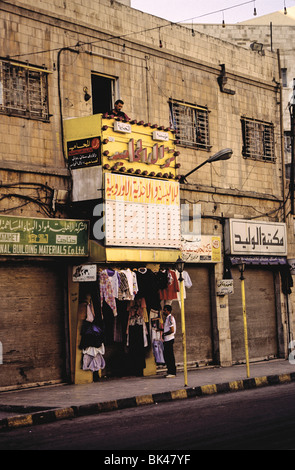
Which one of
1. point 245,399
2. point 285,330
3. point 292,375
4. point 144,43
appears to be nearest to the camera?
point 245,399

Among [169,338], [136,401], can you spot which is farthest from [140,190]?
[136,401]

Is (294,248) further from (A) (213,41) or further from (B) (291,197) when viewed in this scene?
(A) (213,41)

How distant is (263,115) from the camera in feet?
80.1

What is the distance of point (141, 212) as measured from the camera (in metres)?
17.9

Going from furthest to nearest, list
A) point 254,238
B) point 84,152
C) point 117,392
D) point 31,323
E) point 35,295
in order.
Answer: point 254,238 < point 84,152 < point 35,295 < point 31,323 < point 117,392

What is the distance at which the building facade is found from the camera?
53.9 ft

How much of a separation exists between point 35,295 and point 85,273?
1.17m

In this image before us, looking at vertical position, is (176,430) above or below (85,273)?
below

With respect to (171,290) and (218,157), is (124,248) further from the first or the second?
(218,157)

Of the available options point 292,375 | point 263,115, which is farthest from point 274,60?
point 292,375

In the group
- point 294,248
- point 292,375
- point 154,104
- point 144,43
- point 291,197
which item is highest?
point 144,43

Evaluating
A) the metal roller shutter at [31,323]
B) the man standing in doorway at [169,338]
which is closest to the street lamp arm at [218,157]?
the man standing in doorway at [169,338]

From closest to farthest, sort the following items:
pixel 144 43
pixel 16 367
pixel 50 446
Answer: pixel 50 446 → pixel 16 367 → pixel 144 43

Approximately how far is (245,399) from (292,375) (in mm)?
4805
